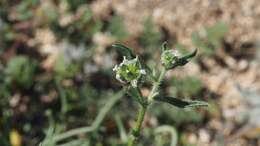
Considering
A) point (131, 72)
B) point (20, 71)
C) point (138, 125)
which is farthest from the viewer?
point (20, 71)

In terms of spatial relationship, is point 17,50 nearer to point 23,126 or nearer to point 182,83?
point 23,126

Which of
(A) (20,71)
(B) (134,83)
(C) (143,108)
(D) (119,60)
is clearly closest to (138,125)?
(C) (143,108)

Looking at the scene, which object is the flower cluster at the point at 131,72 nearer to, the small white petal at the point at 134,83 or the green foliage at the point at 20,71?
the small white petal at the point at 134,83

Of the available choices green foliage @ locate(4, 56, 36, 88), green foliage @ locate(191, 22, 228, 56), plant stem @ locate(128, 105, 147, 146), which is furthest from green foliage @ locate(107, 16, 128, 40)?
plant stem @ locate(128, 105, 147, 146)

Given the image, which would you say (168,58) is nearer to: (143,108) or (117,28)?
(143,108)

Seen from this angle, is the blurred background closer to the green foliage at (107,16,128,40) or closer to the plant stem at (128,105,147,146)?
the green foliage at (107,16,128,40)

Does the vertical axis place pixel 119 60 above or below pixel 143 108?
above

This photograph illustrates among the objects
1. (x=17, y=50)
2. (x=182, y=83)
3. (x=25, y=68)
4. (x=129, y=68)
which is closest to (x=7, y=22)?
(x=17, y=50)
